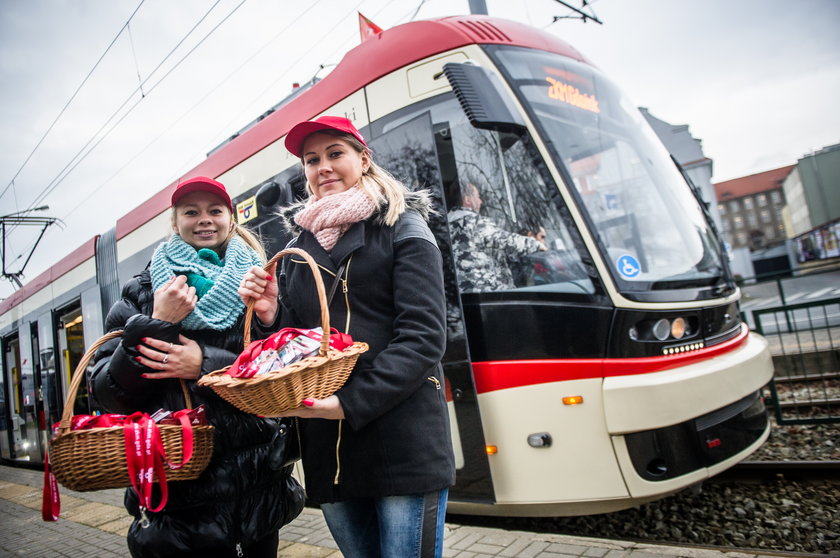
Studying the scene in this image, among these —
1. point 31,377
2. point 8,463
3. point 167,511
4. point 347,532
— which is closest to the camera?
point 347,532

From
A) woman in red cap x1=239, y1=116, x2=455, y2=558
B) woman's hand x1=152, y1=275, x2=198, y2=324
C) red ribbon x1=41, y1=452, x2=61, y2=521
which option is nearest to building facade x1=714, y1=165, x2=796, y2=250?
woman in red cap x1=239, y1=116, x2=455, y2=558

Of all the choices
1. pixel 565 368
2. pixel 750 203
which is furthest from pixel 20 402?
pixel 750 203

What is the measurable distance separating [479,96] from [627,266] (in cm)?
125

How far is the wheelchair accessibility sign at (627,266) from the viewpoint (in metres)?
3.04

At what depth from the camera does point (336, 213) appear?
65.2 inches

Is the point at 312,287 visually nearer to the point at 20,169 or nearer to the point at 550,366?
the point at 550,366

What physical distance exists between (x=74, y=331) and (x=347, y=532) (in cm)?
856

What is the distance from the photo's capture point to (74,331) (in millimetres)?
8523

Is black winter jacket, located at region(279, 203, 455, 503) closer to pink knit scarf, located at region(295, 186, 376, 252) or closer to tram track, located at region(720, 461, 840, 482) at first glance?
pink knit scarf, located at region(295, 186, 376, 252)

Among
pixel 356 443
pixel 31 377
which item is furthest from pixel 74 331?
pixel 356 443

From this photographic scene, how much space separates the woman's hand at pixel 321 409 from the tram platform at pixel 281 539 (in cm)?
196

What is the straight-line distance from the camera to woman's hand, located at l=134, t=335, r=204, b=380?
5.77 ft

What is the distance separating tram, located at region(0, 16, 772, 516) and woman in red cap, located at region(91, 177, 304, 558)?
1400 mm

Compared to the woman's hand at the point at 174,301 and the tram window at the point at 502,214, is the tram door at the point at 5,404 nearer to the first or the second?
the tram window at the point at 502,214
